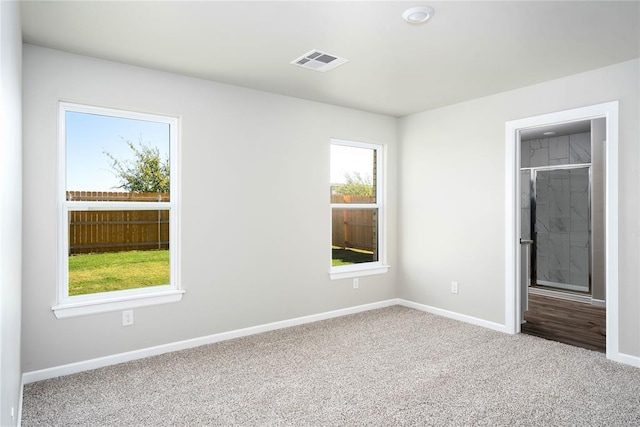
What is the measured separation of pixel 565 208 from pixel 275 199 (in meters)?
4.62

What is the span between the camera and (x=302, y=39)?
277cm

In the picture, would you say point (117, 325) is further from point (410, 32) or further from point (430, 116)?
point (430, 116)

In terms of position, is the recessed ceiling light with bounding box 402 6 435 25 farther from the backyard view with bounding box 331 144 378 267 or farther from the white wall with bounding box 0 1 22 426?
the backyard view with bounding box 331 144 378 267

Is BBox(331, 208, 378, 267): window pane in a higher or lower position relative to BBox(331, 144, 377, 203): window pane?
lower

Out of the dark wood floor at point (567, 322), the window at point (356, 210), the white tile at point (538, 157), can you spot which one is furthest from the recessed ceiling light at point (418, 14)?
the white tile at point (538, 157)

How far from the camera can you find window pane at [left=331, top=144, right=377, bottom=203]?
15.6 feet

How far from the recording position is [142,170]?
346cm

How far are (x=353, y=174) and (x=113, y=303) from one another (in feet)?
9.61

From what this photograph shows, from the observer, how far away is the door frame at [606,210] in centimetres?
328

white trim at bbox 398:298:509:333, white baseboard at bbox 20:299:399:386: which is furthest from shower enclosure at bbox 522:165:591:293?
white baseboard at bbox 20:299:399:386

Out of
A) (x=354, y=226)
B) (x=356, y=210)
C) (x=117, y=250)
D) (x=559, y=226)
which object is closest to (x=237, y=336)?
(x=117, y=250)

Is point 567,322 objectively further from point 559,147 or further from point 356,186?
point 559,147

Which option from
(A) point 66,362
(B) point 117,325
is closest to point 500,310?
(B) point 117,325

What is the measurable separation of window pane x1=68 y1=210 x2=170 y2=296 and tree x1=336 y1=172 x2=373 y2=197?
2096 millimetres
